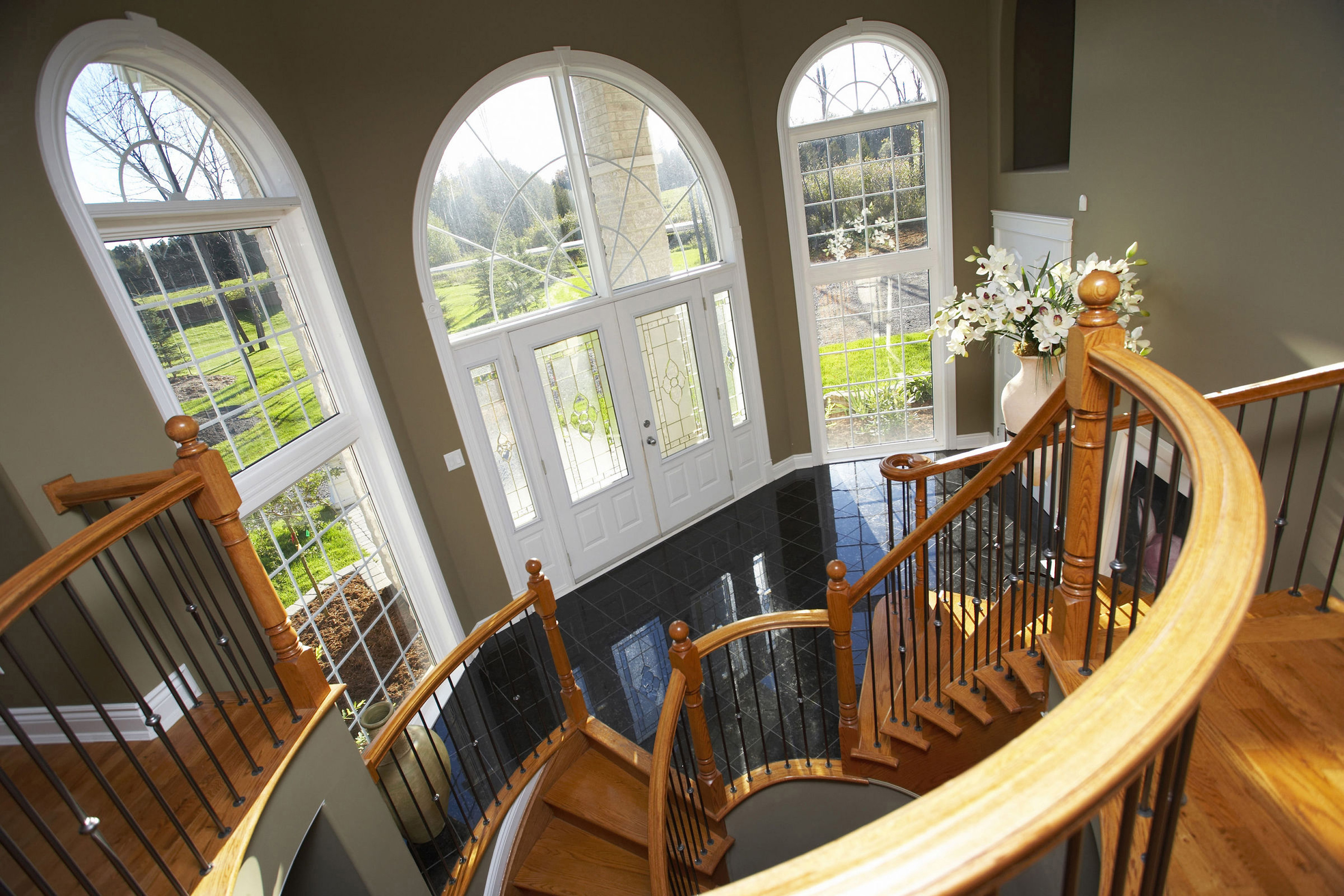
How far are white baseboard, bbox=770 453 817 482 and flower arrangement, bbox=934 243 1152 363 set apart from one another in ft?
10.5

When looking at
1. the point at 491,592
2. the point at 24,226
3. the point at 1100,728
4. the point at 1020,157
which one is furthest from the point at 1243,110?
the point at 491,592

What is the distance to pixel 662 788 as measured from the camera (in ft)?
7.86

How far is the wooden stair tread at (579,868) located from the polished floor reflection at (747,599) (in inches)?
27.3

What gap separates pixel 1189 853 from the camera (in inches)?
52.4

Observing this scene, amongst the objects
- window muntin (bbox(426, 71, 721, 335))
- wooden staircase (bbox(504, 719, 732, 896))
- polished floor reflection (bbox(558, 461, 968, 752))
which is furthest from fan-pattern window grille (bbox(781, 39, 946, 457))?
wooden staircase (bbox(504, 719, 732, 896))

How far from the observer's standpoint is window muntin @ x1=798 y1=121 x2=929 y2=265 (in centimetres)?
593

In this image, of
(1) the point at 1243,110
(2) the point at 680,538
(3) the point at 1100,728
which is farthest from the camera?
(2) the point at 680,538

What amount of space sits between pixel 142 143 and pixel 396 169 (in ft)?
4.90

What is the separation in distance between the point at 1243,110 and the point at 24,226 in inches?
186

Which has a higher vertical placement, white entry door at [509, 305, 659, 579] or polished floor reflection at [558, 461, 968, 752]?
white entry door at [509, 305, 659, 579]

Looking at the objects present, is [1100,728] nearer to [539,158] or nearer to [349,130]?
[349,130]

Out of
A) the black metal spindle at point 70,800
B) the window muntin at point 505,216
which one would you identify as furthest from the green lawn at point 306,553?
the black metal spindle at point 70,800

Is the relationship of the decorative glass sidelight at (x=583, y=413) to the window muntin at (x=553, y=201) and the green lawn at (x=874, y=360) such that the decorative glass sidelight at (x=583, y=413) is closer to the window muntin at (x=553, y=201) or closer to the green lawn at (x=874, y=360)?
the window muntin at (x=553, y=201)

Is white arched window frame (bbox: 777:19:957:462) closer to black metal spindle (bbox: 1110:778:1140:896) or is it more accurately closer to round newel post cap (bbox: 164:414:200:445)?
round newel post cap (bbox: 164:414:200:445)
